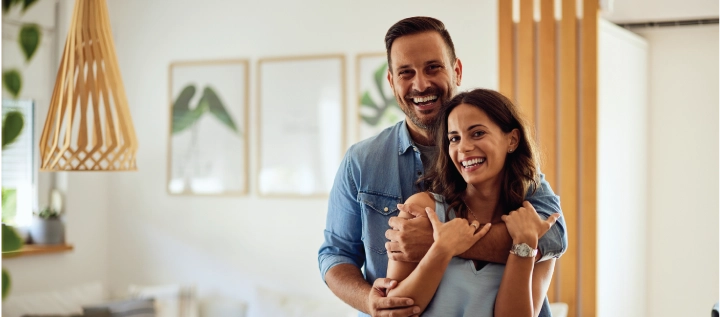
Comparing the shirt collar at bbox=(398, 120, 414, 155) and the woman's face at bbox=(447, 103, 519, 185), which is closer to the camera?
the woman's face at bbox=(447, 103, 519, 185)

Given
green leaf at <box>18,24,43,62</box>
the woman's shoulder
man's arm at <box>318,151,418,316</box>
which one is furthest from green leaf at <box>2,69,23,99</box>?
man's arm at <box>318,151,418,316</box>

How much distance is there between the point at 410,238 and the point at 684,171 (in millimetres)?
3259

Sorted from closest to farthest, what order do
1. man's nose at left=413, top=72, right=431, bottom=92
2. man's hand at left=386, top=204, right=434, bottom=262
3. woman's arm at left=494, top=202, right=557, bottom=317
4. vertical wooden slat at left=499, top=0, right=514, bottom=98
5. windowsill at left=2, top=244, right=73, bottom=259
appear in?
woman's arm at left=494, top=202, right=557, bottom=317 < man's hand at left=386, top=204, right=434, bottom=262 < man's nose at left=413, top=72, right=431, bottom=92 < vertical wooden slat at left=499, top=0, right=514, bottom=98 < windowsill at left=2, top=244, right=73, bottom=259

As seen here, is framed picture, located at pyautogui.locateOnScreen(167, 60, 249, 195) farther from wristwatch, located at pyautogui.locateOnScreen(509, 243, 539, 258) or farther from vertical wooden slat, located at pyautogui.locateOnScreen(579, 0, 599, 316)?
wristwatch, located at pyautogui.locateOnScreen(509, 243, 539, 258)

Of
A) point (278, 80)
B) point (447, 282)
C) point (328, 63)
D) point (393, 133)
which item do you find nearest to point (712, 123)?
point (328, 63)

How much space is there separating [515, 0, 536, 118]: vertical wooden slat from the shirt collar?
5.61 feet

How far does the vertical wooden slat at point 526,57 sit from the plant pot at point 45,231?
Answer: 9.15 ft

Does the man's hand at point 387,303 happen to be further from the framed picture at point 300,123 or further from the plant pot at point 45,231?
the plant pot at point 45,231

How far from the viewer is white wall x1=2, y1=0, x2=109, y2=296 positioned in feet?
12.9

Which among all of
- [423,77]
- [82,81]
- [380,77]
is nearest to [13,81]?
[423,77]

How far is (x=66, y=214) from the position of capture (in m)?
4.12

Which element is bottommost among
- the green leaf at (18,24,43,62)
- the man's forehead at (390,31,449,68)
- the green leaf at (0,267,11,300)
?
the green leaf at (0,267,11,300)

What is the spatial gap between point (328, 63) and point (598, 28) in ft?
5.05

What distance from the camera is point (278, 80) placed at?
413 cm
